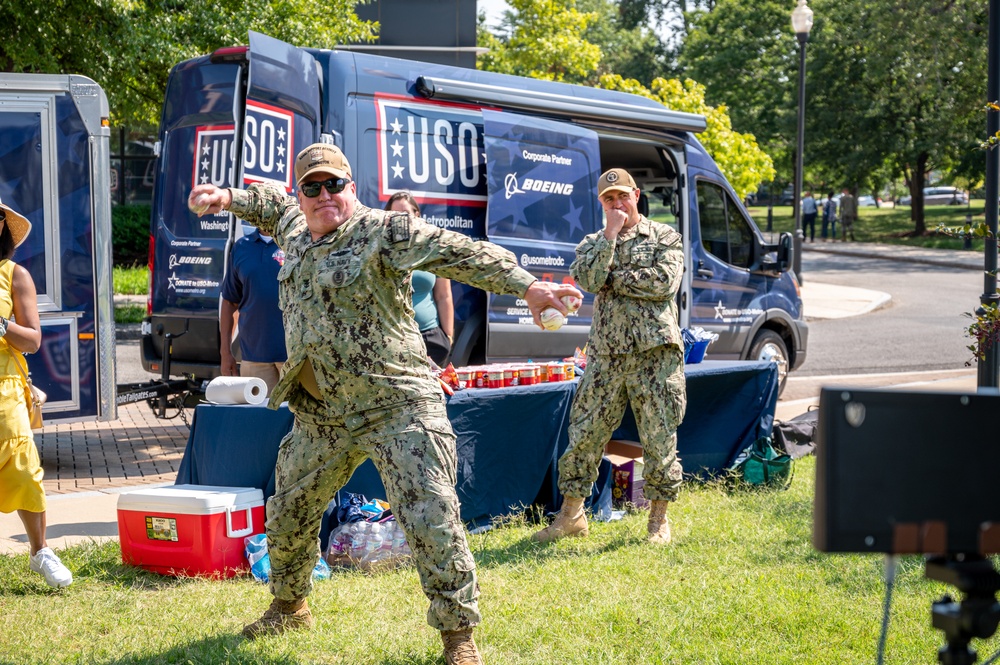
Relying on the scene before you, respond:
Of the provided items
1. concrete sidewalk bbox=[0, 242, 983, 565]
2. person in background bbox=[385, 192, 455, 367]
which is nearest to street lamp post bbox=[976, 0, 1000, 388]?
concrete sidewalk bbox=[0, 242, 983, 565]

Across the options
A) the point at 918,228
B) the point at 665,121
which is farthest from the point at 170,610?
the point at 918,228

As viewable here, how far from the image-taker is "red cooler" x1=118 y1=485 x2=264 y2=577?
5.25 meters

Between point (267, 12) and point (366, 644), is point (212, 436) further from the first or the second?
point (267, 12)

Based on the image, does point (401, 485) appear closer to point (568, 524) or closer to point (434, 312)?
point (568, 524)

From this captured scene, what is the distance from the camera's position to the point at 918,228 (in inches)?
1516

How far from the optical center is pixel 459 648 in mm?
4016

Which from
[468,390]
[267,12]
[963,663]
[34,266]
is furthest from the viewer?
[267,12]

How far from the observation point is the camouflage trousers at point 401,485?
396 cm

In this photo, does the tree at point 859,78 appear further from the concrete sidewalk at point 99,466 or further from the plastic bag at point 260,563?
the plastic bag at point 260,563

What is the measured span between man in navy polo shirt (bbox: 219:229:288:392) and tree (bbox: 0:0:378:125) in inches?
298

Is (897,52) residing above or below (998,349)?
above

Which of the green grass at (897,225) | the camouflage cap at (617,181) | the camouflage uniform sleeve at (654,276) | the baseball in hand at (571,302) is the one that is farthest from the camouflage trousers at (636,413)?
the green grass at (897,225)

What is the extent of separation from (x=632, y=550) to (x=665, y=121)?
15.0 feet

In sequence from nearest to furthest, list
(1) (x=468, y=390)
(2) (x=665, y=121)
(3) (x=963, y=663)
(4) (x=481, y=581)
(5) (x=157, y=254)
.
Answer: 1. (3) (x=963, y=663)
2. (4) (x=481, y=581)
3. (1) (x=468, y=390)
4. (5) (x=157, y=254)
5. (2) (x=665, y=121)
